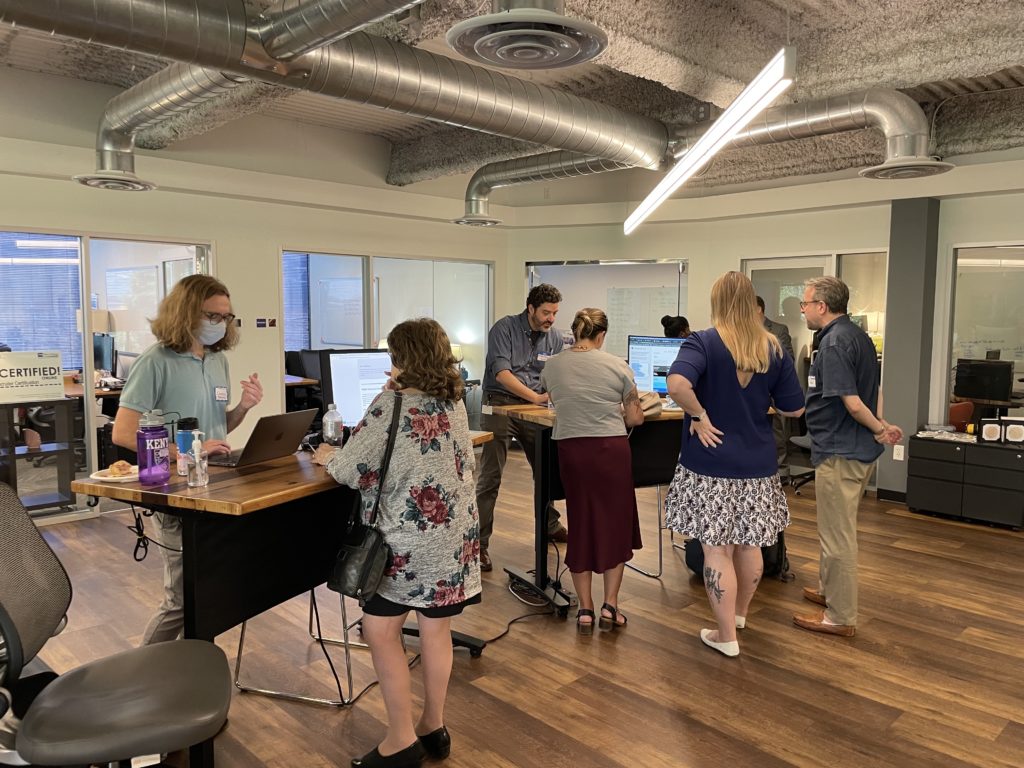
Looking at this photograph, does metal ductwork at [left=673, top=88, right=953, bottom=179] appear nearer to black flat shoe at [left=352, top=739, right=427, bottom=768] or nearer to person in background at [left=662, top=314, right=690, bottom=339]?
person in background at [left=662, top=314, right=690, bottom=339]

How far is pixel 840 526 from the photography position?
3.42 m

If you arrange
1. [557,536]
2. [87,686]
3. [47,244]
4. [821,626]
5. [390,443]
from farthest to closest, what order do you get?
[47,244], [557,536], [821,626], [390,443], [87,686]

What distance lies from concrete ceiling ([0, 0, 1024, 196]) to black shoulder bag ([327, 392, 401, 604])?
6.77ft

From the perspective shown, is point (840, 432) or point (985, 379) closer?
point (840, 432)

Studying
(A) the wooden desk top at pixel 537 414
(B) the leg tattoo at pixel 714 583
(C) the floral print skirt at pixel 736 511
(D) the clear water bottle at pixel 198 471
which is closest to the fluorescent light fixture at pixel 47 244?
(A) the wooden desk top at pixel 537 414

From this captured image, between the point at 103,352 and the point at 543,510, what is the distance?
15.3ft

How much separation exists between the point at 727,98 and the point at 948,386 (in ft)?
11.4

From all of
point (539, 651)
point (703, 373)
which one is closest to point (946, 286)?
point (703, 373)

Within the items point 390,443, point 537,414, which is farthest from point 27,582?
point 537,414

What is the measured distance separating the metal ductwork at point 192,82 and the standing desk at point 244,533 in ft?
5.60

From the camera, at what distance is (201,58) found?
3172 millimetres

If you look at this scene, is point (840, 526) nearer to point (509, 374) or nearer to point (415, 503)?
point (509, 374)

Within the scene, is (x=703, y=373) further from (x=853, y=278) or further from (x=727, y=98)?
(x=853, y=278)

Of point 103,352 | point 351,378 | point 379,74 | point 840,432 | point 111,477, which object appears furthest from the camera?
point 103,352
